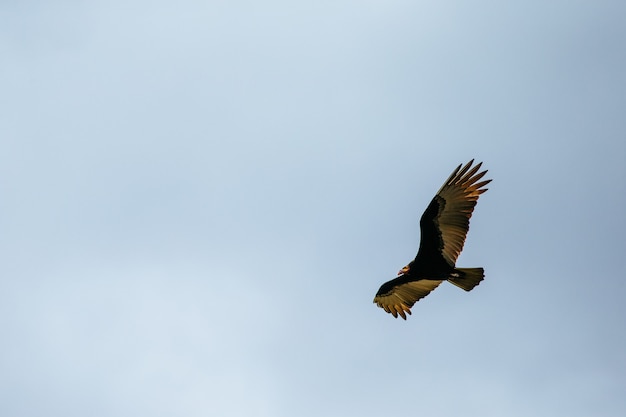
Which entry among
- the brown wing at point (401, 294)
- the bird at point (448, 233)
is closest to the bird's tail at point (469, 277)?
the bird at point (448, 233)

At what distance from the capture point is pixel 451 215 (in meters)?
18.7

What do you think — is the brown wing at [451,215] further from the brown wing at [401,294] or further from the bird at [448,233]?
the brown wing at [401,294]

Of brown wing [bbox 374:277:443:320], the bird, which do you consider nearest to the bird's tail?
the bird

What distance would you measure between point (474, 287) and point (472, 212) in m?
1.89

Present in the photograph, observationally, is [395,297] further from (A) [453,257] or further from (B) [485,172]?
(B) [485,172]

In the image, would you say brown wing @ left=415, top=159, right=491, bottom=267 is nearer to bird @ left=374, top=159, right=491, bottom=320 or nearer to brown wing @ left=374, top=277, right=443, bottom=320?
bird @ left=374, top=159, right=491, bottom=320

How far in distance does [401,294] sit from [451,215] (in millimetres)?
3048

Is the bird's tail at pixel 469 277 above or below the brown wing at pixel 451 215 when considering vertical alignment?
below

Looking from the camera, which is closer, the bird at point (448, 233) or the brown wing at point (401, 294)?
the bird at point (448, 233)

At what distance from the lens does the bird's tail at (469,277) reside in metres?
18.1

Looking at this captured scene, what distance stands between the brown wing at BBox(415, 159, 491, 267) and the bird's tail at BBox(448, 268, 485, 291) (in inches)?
22.3

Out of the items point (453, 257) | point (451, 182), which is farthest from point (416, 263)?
point (451, 182)

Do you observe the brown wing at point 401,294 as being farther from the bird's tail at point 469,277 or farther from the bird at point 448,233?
the bird's tail at point 469,277

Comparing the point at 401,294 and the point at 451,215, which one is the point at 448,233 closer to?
the point at 451,215
